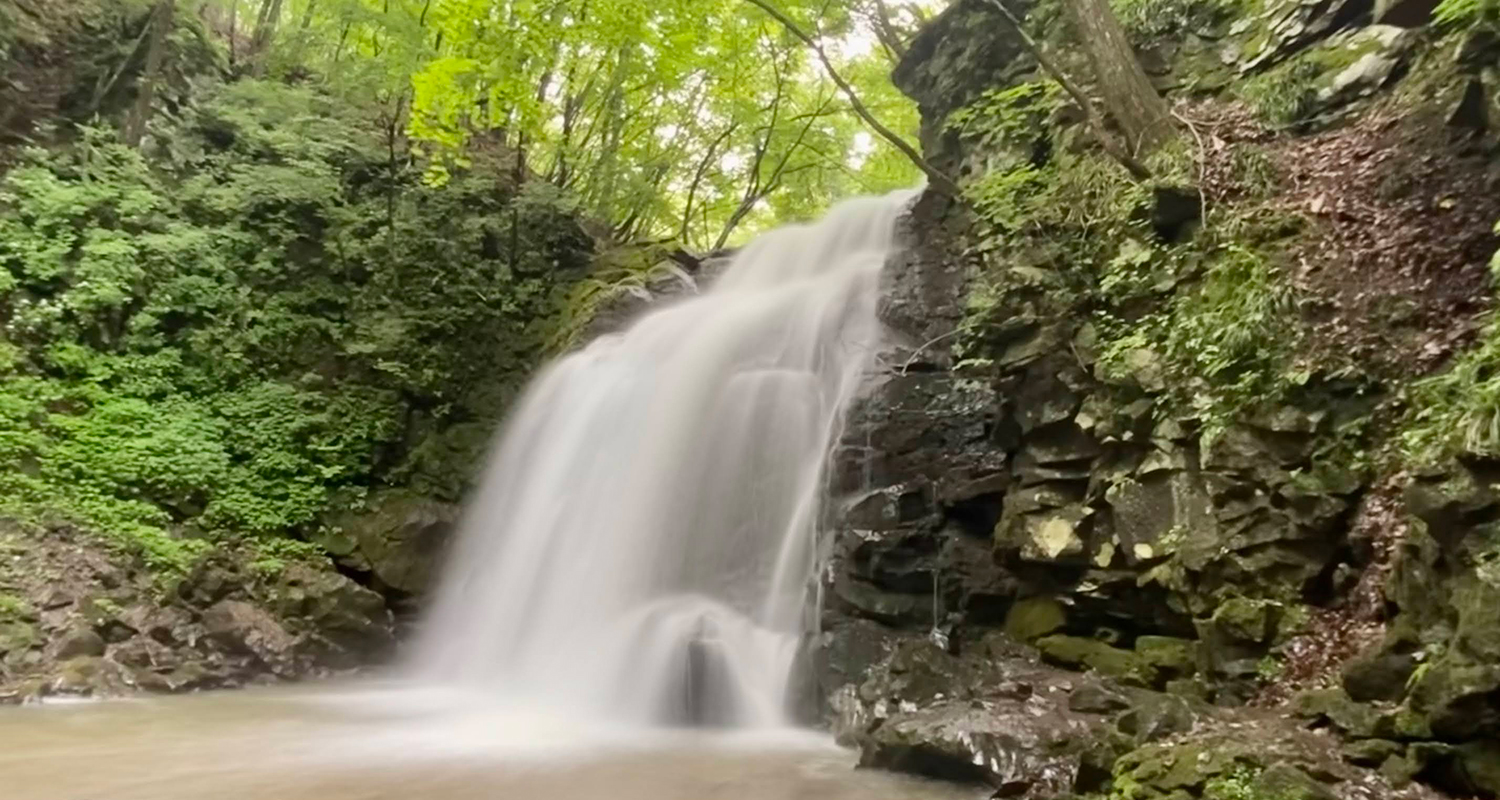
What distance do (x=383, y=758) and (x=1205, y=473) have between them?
5.66 m

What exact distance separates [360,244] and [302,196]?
3.00 feet

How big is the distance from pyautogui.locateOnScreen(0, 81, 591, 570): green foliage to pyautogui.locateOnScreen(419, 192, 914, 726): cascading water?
135cm

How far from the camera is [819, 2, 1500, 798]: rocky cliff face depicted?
15.2 feet

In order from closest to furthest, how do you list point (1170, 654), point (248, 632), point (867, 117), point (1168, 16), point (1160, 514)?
point (1170, 654), point (1160, 514), point (1168, 16), point (867, 117), point (248, 632)

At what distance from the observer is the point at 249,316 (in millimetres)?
12336

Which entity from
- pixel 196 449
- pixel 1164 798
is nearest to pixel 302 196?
pixel 196 449

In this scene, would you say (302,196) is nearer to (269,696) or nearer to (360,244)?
(360,244)

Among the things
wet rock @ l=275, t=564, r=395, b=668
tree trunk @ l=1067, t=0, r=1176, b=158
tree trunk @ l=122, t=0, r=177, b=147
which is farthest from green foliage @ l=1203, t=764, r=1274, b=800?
tree trunk @ l=122, t=0, r=177, b=147

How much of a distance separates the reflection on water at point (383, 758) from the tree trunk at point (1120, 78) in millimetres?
5212

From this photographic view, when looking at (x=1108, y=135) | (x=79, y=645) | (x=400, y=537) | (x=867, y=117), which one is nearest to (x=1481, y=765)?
(x=1108, y=135)

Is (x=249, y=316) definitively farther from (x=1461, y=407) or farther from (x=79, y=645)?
(x=1461, y=407)

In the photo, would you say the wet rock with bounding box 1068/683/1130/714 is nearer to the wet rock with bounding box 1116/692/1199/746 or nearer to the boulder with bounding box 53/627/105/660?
the wet rock with bounding box 1116/692/1199/746

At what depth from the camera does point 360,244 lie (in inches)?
528

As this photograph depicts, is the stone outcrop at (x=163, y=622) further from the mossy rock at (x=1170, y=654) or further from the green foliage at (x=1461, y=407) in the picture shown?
the green foliage at (x=1461, y=407)
